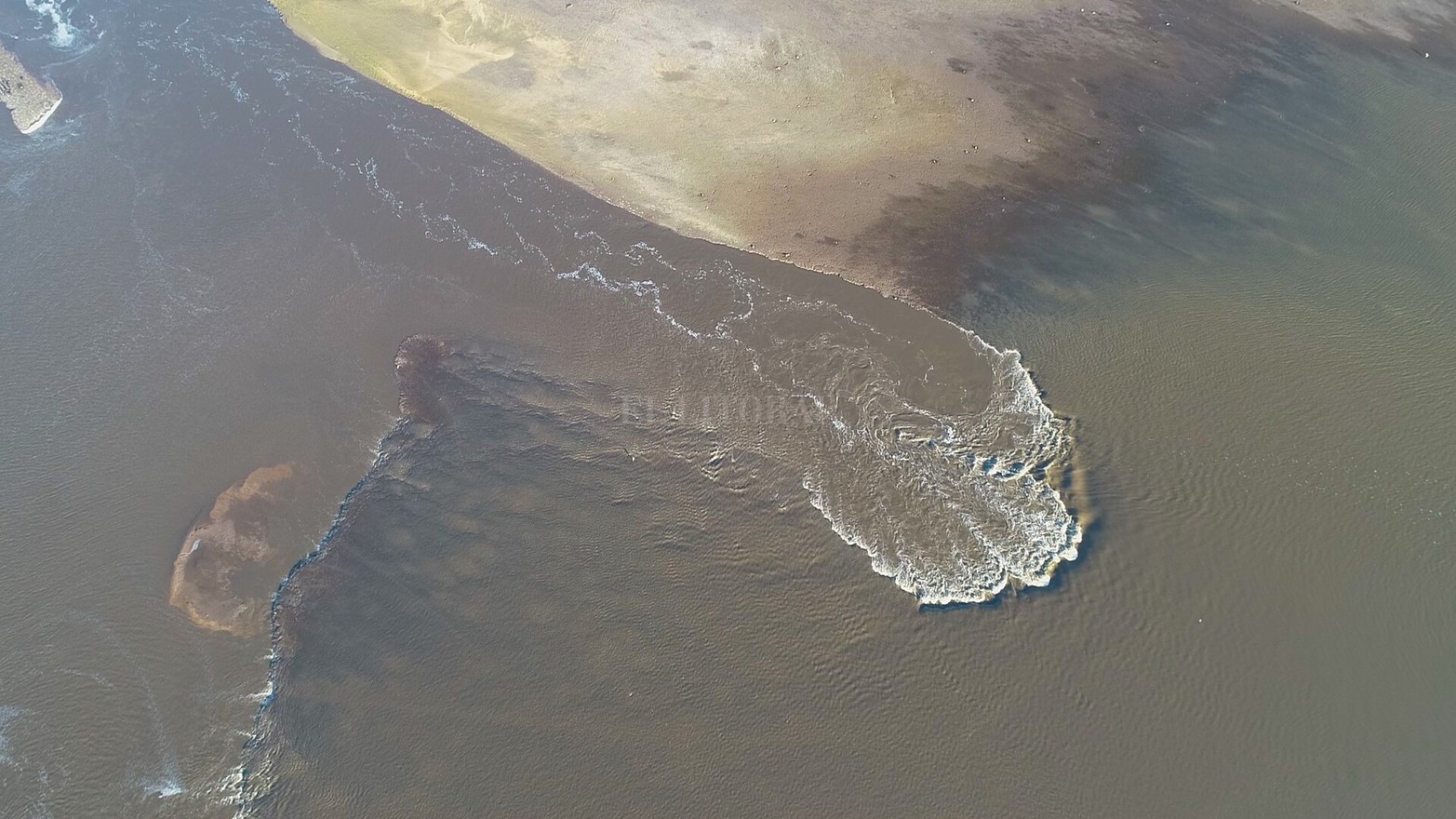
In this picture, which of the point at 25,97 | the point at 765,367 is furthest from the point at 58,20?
the point at 765,367

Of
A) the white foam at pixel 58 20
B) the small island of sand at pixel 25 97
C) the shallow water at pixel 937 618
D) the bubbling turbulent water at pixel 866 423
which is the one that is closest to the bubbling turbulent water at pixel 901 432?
the bubbling turbulent water at pixel 866 423

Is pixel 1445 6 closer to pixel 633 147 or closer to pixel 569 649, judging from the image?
pixel 633 147

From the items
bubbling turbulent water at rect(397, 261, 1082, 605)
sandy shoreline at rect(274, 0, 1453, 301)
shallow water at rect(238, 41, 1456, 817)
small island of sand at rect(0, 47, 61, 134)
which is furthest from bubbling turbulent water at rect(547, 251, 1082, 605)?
small island of sand at rect(0, 47, 61, 134)

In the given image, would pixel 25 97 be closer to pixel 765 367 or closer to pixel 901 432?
pixel 765 367

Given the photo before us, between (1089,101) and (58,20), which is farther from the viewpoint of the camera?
(58,20)

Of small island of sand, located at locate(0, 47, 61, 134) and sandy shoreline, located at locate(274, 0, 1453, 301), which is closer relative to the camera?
sandy shoreline, located at locate(274, 0, 1453, 301)

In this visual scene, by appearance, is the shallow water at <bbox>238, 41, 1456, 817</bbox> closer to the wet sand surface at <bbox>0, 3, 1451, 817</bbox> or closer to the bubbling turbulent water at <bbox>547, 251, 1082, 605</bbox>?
the wet sand surface at <bbox>0, 3, 1451, 817</bbox>
